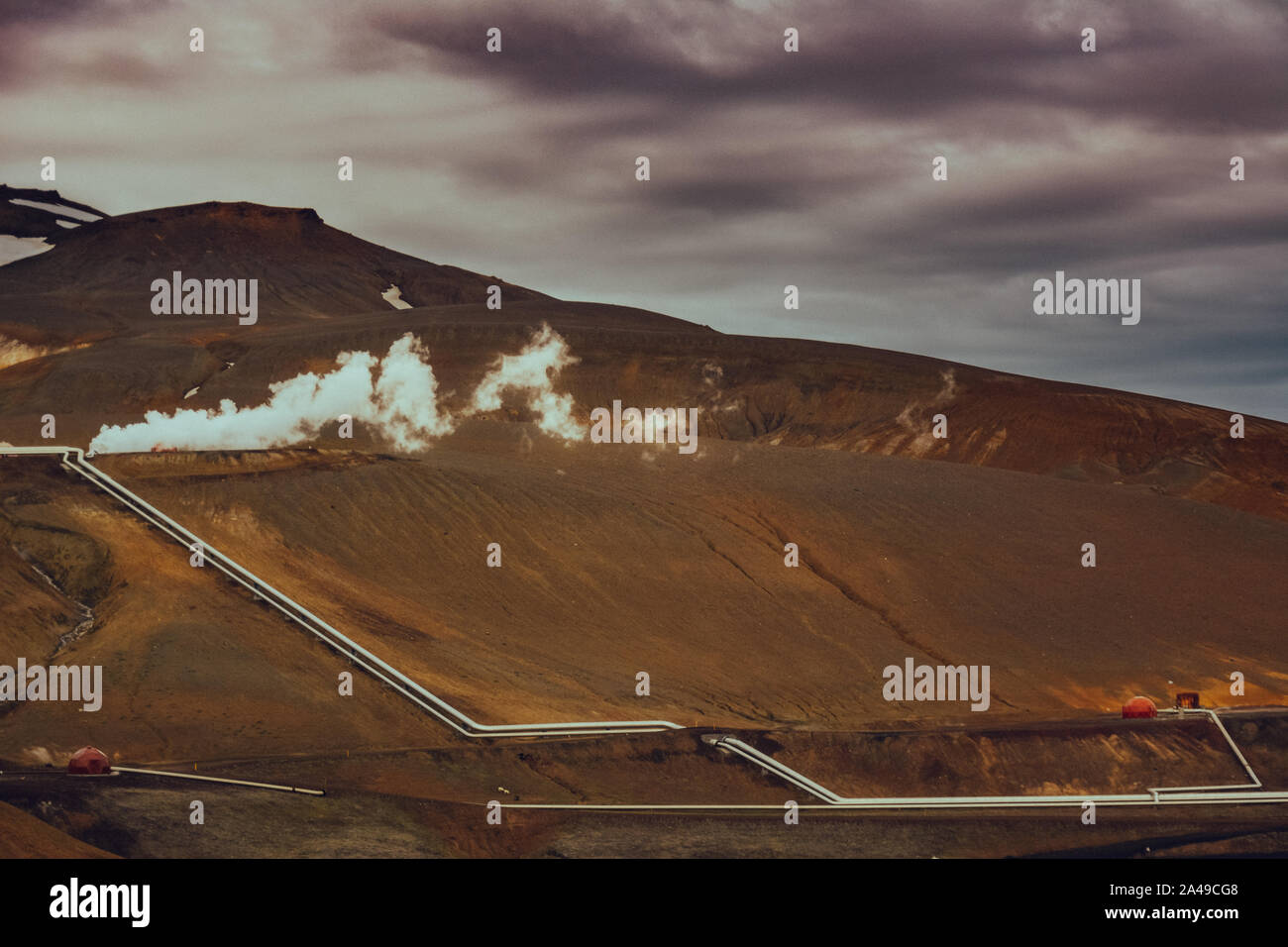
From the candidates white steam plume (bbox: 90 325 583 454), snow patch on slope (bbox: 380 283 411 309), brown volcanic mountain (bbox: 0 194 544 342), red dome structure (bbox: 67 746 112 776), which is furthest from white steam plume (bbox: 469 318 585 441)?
red dome structure (bbox: 67 746 112 776)

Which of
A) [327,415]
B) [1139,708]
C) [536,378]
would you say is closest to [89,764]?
[1139,708]

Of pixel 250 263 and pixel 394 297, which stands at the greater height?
pixel 250 263

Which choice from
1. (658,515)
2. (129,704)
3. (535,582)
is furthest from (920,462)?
(129,704)

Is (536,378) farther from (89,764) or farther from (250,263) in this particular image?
(89,764)

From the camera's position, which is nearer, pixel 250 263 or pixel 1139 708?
pixel 1139 708

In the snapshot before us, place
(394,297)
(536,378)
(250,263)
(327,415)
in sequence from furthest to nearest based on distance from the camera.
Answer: (394,297), (250,263), (536,378), (327,415)

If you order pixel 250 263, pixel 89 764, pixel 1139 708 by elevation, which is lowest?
pixel 1139 708

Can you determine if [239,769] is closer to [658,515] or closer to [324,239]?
[658,515]


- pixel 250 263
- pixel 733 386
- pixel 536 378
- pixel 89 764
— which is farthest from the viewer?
pixel 250 263
